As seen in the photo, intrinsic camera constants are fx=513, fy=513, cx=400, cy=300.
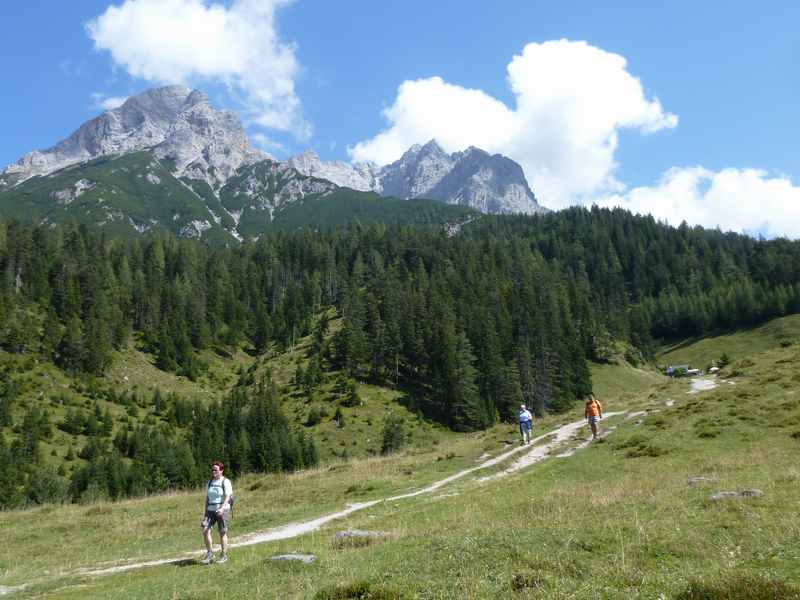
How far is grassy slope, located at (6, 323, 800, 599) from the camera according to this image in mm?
10281

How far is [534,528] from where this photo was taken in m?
14.9

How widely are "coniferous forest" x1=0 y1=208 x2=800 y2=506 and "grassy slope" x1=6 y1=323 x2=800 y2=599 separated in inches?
1665

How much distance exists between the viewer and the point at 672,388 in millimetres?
61656

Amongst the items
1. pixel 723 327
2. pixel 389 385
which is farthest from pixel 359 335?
pixel 723 327

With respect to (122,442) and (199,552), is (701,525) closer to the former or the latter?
(199,552)

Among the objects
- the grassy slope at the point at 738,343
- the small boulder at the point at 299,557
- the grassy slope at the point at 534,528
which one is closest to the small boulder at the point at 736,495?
the grassy slope at the point at 534,528

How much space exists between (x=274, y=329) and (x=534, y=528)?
148436 mm

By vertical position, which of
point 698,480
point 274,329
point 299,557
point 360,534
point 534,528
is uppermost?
point 274,329

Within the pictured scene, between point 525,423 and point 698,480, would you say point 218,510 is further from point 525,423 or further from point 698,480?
point 525,423

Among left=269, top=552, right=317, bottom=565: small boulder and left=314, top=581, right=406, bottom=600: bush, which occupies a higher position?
left=314, top=581, right=406, bottom=600: bush

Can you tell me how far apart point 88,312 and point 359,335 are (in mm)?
68040

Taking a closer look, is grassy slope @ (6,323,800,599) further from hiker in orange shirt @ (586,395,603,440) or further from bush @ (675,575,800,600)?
hiker in orange shirt @ (586,395,603,440)

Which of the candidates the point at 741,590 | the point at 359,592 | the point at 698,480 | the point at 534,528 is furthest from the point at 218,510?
the point at 698,480

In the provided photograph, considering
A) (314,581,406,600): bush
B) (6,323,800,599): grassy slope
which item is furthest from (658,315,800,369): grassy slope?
(314,581,406,600): bush
